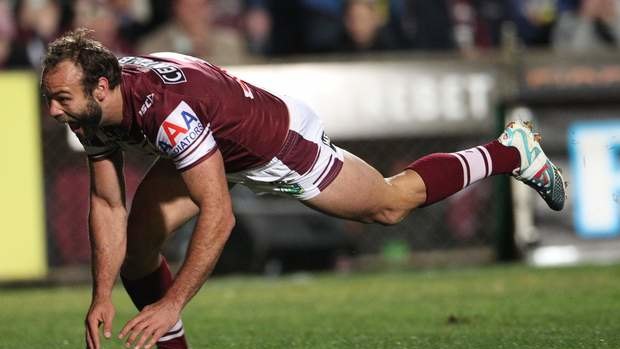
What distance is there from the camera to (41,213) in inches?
491

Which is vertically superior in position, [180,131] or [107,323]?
[180,131]

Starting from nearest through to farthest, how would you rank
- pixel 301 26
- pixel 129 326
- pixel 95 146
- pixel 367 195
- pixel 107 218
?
pixel 129 326, pixel 95 146, pixel 107 218, pixel 367 195, pixel 301 26

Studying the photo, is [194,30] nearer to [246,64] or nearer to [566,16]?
[246,64]

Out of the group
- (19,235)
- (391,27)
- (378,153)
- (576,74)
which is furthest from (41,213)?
(576,74)

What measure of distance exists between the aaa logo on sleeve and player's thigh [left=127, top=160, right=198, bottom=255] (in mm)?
878

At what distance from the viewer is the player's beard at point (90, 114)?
6.00m

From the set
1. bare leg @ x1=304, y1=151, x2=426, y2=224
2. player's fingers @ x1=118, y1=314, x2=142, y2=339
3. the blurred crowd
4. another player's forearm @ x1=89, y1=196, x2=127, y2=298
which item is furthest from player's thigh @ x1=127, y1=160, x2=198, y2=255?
the blurred crowd

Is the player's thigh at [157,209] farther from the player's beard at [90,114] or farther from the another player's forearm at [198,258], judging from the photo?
the another player's forearm at [198,258]

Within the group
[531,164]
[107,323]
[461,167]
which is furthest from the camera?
[531,164]

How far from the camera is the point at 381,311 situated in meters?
9.38

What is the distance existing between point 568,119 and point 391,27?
7.25ft

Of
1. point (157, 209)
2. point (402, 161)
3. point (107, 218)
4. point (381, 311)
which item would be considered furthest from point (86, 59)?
point (402, 161)

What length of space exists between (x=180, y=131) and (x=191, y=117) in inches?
4.0

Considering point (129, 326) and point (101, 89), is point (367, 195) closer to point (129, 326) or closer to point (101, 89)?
point (101, 89)
